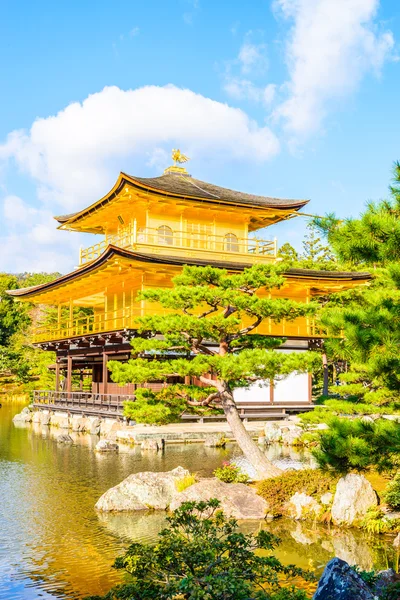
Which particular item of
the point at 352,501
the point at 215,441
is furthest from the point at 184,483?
the point at 215,441

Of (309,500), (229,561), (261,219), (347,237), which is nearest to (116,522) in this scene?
(309,500)

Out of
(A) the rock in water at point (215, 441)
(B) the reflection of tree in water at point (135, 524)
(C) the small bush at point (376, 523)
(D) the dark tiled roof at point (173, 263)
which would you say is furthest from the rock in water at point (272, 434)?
(C) the small bush at point (376, 523)

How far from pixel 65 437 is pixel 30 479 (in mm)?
6714

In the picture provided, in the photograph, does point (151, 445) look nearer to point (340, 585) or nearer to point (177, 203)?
point (177, 203)

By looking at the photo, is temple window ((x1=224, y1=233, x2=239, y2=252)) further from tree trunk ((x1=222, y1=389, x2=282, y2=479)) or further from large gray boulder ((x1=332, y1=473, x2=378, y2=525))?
large gray boulder ((x1=332, y1=473, x2=378, y2=525))

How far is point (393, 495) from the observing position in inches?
380

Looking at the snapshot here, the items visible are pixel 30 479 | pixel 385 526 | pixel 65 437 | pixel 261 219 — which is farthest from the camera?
pixel 261 219

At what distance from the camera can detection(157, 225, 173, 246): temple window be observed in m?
24.4

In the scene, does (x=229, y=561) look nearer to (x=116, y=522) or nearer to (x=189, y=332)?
(x=116, y=522)

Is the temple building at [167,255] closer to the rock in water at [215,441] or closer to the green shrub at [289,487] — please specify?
the rock in water at [215,441]

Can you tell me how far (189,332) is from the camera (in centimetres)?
1250

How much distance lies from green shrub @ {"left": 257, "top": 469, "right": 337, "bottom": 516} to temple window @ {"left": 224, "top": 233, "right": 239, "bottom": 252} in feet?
51.4

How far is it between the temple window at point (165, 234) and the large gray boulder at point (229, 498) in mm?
14818

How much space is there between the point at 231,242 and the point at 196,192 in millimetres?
2574
